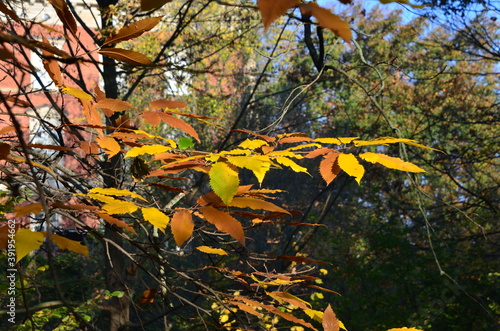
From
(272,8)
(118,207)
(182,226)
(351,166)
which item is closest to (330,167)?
(351,166)

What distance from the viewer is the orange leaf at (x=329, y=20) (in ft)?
2.01

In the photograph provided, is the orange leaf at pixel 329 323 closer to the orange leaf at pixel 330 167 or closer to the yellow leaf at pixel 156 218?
the orange leaf at pixel 330 167

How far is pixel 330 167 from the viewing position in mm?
1157

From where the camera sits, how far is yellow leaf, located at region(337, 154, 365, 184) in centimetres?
110

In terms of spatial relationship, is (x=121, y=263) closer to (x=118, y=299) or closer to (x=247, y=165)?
(x=118, y=299)

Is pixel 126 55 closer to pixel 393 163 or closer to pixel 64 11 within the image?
pixel 64 11

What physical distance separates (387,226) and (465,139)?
5.98 ft

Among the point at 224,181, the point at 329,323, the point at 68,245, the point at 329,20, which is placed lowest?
the point at 329,323

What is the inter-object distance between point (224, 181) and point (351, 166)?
0.29 meters

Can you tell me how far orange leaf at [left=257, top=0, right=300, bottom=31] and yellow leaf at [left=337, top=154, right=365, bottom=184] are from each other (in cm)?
52

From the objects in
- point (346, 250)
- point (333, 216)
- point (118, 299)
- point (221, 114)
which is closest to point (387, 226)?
point (346, 250)

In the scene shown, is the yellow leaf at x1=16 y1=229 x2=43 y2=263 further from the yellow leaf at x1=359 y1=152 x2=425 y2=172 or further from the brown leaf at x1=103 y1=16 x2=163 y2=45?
the yellow leaf at x1=359 y1=152 x2=425 y2=172

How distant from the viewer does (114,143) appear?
1.42m

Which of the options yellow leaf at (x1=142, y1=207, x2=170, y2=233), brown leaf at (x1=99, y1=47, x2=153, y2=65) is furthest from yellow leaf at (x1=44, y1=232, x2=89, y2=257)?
brown leaf at (x1=99, y1=47, x2=153, y2=65)
